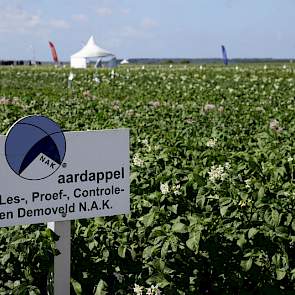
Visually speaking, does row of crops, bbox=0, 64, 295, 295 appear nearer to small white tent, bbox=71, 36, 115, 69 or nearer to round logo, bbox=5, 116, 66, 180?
round logo, bbox=5, 116, 66, 180

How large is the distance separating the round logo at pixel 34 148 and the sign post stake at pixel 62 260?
286mm

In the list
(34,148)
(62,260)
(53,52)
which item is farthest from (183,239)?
(53,52)

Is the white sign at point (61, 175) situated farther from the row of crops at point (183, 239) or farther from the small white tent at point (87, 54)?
the small white tent at point (87, 54)

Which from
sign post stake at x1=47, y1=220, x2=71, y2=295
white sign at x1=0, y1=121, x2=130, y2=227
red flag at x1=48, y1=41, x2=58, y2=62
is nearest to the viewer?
white sign at x1=0, y1=121, x2=130, y2=227

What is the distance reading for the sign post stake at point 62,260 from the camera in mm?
3162

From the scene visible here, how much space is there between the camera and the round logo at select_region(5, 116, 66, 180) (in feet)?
9.89

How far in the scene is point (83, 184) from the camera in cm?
316

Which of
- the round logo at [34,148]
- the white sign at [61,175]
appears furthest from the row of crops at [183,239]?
the round logo at [34,148]

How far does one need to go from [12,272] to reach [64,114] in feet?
21.3

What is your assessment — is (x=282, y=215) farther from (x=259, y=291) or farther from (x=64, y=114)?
(x=64, y=114)

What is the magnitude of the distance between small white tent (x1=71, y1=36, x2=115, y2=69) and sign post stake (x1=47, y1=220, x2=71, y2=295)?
151 feet

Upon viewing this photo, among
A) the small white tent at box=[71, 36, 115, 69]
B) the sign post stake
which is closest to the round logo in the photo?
the sign post stake

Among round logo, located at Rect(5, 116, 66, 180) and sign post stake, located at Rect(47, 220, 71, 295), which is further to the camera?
sign post stake, located at Rect(47, 220, 71, 295)

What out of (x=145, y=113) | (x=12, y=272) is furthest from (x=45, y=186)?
(x=145, y=113)
